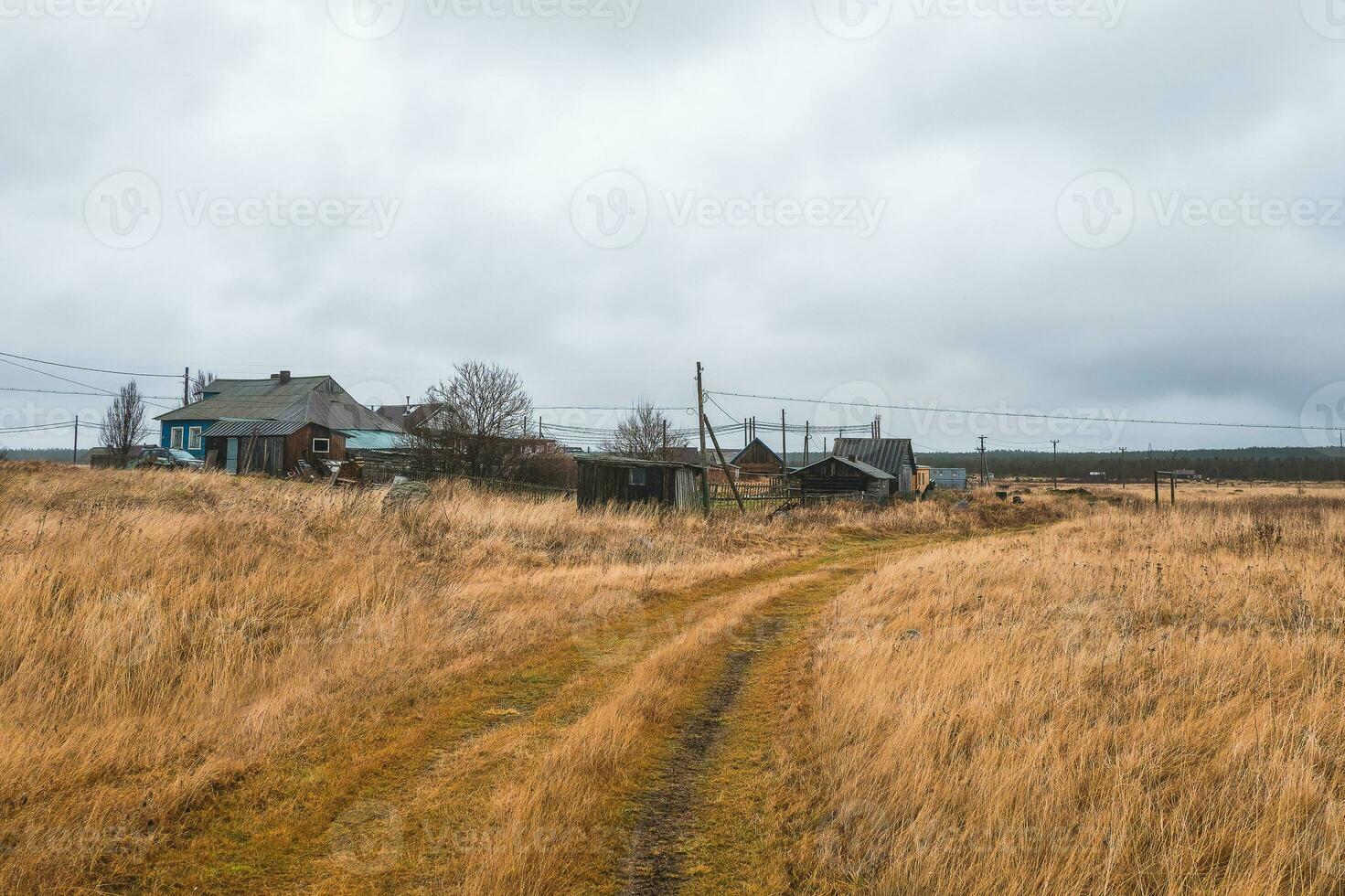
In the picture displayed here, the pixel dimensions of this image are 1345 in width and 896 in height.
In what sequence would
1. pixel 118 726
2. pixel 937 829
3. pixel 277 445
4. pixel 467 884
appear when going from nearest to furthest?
1. pixel 467 884
2. pixel 937 829
3. pixel 118 726
4. pixel 277 445

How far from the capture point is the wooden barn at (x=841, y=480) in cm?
3833

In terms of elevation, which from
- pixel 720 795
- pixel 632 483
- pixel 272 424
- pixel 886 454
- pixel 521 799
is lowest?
pixel 720 795

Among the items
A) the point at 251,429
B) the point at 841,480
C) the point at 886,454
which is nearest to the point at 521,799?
the point at 841,480

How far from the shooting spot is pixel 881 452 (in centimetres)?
5006

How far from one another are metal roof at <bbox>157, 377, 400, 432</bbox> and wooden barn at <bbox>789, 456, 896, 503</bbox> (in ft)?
105

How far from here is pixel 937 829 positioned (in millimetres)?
4062

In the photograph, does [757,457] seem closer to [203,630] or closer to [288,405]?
[288,405]

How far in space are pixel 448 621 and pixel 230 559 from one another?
3235mm

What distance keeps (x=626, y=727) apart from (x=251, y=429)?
46.3m

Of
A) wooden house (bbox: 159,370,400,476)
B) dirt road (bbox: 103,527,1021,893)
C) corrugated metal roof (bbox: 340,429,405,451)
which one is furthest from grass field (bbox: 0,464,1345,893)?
corrugated metal roof (bbox: 340,429,405,451)

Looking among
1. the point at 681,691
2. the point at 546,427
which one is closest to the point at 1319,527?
the point at 681,691

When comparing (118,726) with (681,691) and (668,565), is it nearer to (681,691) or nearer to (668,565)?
(681,691)

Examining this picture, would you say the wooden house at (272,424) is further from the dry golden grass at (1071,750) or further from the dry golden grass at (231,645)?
the dry golden grass at (1071,750)

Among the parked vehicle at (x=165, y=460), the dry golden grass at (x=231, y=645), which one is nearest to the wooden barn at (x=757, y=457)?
the parked vehicle at (x=165, y=460)
